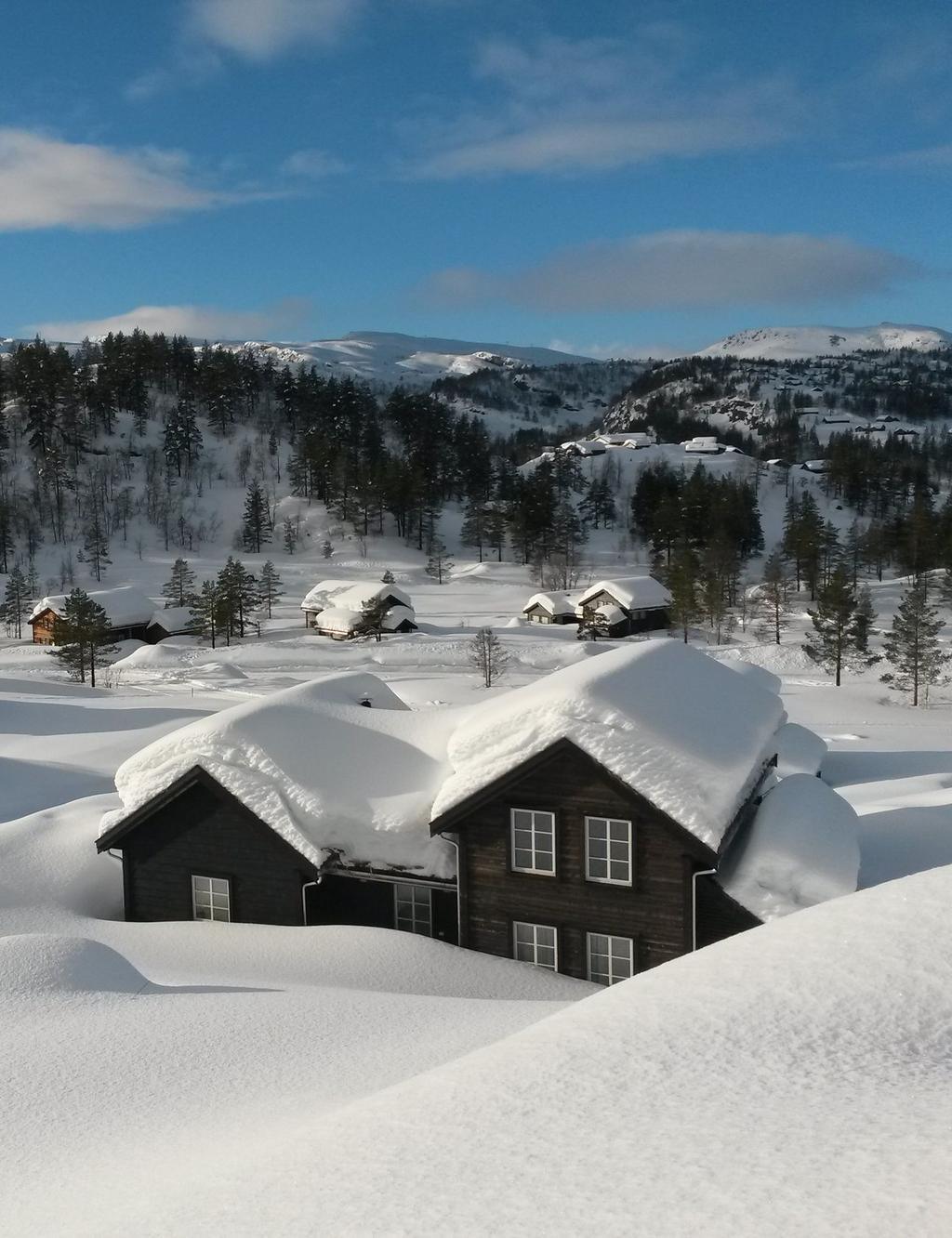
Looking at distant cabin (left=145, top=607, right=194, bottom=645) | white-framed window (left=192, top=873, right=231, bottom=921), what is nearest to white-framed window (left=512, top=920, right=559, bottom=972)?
white-framed window (left=192, top=873, right=231, bottom=921)

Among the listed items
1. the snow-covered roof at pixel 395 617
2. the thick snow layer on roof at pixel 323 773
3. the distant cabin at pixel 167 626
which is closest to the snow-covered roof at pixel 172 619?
the distant cabin at pixel 167 626

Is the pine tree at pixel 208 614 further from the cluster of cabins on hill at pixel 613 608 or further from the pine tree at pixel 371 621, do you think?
the cluster of cabins on hill at pixel 613 608

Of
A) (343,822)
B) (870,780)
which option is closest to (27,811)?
(343,822)

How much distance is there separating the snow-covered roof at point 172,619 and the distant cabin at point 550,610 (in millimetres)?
26185

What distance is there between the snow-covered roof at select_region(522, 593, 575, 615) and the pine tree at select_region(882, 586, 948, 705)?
28141mm

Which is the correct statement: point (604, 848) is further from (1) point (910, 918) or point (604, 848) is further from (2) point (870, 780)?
(2) point (870, 780)

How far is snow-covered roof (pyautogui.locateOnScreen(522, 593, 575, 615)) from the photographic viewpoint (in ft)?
242

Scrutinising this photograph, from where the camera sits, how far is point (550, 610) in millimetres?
74000

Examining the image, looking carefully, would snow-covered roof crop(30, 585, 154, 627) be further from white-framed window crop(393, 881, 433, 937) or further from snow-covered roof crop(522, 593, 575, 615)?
white-framed window crop(393, 881, 433, 937)

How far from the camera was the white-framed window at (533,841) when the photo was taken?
14.4 meters

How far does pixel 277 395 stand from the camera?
405 ft

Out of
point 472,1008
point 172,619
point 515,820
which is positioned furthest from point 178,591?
point 472,1008

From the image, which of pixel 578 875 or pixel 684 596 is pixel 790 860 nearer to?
pixel 578 875

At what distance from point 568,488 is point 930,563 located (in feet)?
162
